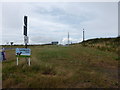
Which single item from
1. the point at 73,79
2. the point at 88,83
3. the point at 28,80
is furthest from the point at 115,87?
the point at 28,80

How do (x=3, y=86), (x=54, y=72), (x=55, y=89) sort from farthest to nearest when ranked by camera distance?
1. (x=54, y=72)
2. (x=3, y=86)
3. (x=55, y=89)

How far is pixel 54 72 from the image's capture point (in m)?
9.03

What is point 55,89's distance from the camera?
6.22m

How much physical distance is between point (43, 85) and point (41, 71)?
8.90 feet

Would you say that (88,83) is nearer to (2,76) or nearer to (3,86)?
(3,86)

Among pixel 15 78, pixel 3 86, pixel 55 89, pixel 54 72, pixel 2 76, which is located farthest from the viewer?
pixel 54 72

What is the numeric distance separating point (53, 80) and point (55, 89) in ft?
2.72

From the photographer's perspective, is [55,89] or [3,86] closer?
[55,89]

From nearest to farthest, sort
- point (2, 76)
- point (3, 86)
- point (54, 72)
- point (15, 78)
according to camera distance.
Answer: point (3, 86), point (15, 78), point (2, 76), point (54, 72)

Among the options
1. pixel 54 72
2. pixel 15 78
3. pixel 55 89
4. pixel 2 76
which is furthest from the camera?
pixel 54 72

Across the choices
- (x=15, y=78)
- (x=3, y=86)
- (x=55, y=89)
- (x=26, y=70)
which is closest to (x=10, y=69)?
(x=26, y=70)

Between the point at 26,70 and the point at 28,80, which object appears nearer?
the point at 28,80

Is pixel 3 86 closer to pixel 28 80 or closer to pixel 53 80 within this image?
pixel 28 80

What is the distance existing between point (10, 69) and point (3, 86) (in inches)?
117
